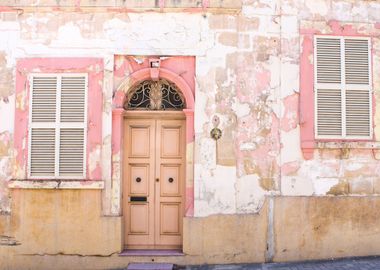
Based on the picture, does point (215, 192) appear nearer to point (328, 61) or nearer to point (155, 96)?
point (155, 96)

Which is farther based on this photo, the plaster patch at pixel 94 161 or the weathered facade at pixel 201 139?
the plaster patch at pixel 94 161

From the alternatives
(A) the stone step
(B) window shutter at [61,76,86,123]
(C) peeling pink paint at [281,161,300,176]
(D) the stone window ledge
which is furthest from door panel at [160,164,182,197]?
(D) the stone window ledge

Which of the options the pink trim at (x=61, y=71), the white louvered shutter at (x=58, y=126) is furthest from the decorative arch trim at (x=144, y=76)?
the white louvered shutter at (x=58, y=126)

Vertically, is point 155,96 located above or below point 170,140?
above

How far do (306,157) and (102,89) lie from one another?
3788mm

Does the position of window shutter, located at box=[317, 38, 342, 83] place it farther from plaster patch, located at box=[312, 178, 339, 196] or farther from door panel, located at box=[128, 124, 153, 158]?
door panel, located at box=[128, 124, 153, 158]

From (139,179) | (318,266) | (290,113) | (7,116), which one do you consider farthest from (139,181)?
(318,266)

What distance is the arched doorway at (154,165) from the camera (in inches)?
366

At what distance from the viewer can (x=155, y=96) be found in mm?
9469

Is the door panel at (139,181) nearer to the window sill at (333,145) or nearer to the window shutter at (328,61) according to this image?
the window sill at (333,145)

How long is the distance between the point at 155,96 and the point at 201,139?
1.18 meters

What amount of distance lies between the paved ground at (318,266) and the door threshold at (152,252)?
0.35 meters

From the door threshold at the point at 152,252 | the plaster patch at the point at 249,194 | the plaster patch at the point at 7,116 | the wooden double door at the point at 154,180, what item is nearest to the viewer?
the door threshold at the point at 152,252

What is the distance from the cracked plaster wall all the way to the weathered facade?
0.02 m
